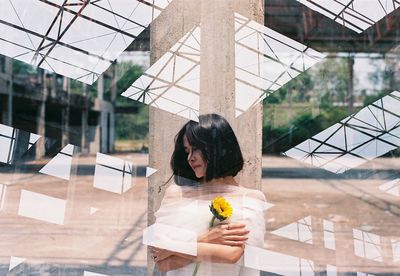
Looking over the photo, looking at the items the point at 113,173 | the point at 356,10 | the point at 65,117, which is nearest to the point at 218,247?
the point at 113,173

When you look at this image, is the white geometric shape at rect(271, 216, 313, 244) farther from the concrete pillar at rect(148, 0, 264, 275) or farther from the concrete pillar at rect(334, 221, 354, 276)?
the concrete pillar at rect(148, 0, 264, 275)

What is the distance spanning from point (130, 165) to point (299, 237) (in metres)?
1.01

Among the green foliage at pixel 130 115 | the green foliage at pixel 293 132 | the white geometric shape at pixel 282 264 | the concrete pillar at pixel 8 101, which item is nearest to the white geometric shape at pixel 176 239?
the white geometric shape at pixel 282 264

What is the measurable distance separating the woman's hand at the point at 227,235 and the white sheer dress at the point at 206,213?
→ 0.6 inches

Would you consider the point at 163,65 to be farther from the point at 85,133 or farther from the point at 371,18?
the point at 371,18

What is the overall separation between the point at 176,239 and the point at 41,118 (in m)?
1.40

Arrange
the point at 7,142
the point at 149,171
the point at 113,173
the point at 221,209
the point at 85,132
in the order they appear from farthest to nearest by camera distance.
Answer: the point at 85,132 < the point at 113,173 < the point at 7,142 < the point at 149,171 < the point at 221,209

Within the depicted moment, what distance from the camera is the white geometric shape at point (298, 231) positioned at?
252cm

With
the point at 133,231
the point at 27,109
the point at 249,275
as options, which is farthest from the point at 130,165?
the point at 27,109

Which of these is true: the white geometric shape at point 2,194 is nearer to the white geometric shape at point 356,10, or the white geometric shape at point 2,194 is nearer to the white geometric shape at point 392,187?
the white geometric shape at point 356,10

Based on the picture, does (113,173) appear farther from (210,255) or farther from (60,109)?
(60,109)

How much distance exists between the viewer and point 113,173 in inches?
82.0

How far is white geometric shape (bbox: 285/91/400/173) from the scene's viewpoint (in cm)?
198

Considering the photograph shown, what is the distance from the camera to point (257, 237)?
1446 mm
